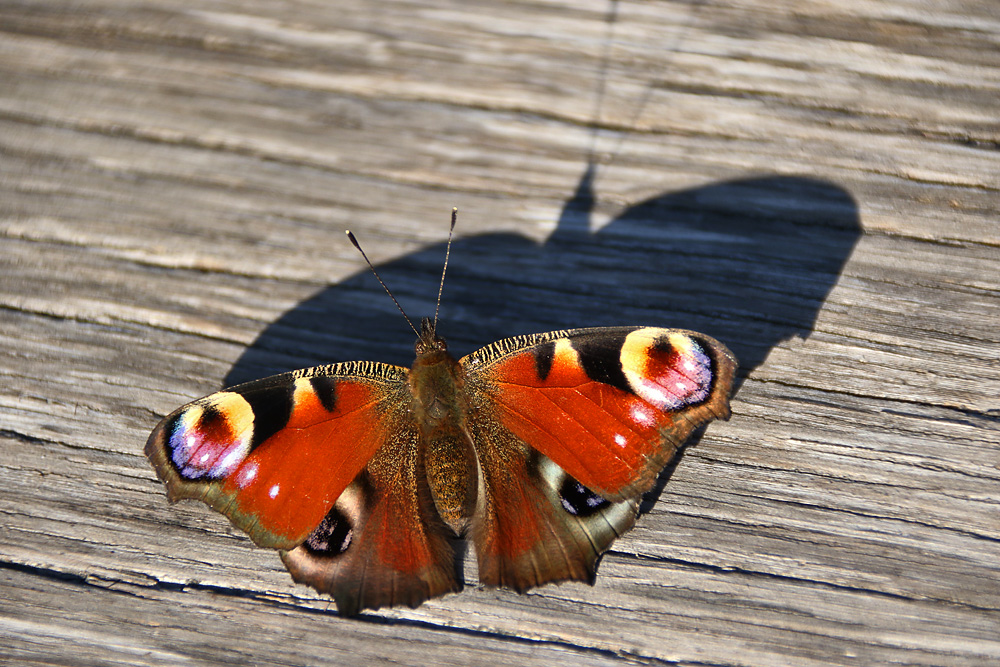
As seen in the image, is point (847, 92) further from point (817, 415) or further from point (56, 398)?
point (56, 398)

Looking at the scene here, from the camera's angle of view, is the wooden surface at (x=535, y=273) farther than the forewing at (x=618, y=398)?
Yes

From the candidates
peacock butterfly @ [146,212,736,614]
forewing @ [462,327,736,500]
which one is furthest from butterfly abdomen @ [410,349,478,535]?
forewing @ [462,327,736,500]

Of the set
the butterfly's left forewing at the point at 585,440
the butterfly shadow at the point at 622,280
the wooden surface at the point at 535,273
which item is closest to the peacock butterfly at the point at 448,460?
the butterfly's left forewing at the point at 585,440

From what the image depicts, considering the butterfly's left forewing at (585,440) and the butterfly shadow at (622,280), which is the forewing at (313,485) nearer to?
the butterfly's left forewing at (585,440)

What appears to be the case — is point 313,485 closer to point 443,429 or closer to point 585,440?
point 443,429

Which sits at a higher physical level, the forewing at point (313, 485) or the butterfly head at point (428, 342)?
the butterfly head at point (428, 342)

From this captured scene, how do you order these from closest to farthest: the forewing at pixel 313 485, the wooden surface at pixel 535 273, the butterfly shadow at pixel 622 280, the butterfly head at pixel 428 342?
the forewing at pixel 313 485, the wooden surface at pixel 535 273, the butterfly head at pixel 428 342, the butterfly shadow at pixel 622 280

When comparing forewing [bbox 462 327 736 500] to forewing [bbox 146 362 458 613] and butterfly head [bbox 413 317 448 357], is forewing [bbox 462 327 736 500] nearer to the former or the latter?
butterfly head [bbox 413 317 448 357]
